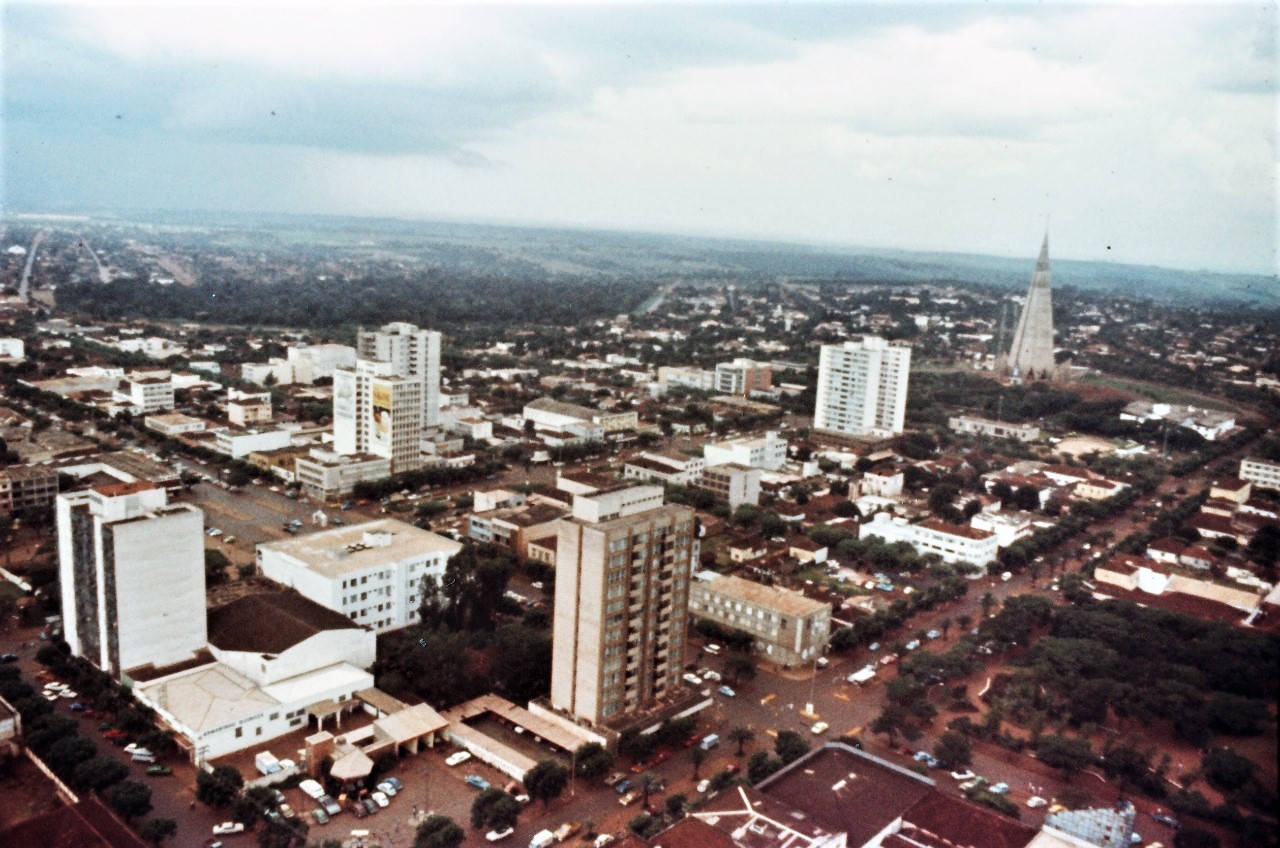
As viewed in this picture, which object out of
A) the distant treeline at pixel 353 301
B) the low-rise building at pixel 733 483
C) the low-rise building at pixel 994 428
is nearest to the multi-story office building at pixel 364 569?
the low-rise building at pixel 733 483

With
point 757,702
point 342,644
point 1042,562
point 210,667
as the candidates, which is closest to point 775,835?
point 757,702

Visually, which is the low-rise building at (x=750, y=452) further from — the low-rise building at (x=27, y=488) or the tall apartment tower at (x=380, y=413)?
the low-rise building at (x=27, y=488)

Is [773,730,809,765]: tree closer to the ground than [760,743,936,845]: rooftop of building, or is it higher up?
closer to the ground

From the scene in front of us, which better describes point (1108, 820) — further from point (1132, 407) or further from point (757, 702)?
point (1132, 407)

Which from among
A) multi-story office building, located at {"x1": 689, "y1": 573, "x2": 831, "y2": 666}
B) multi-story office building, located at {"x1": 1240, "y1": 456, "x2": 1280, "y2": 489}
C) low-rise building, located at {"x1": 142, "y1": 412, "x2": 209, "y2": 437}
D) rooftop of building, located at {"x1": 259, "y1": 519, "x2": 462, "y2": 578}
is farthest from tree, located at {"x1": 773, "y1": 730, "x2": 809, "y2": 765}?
low-rise building, located at {"x1": 142, "y1": 412, "x2": 209, "y2": 437}

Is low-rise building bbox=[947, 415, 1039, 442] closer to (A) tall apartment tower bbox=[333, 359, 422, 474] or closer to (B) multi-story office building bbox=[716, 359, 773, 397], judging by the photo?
(B) multi-story office building bbox=[716, 359, 773, 397]

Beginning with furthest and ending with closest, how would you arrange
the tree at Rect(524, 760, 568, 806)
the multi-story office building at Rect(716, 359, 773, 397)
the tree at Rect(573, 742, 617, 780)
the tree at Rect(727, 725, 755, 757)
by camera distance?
the multi-story office building at Rect(716, 359, 773, 397)
the tree at Rect(727, 725, 755, 757)
the tree at Rect(573, 742, 617, 780)
the tree at Rect(524, 760, 568, 806)
